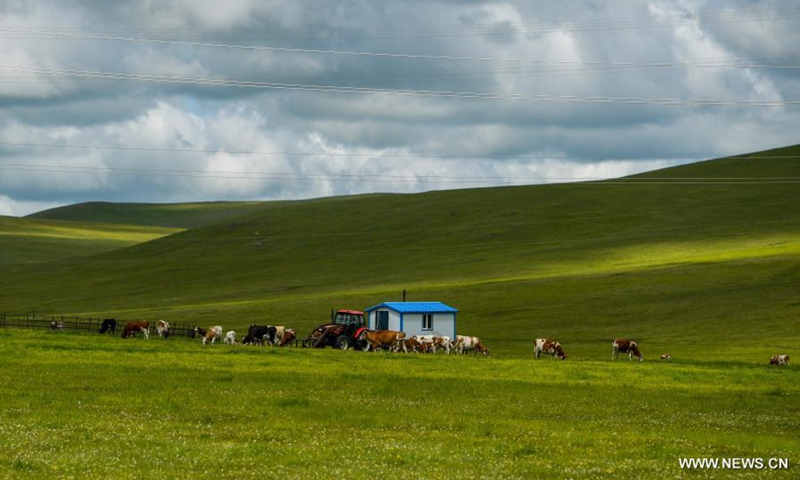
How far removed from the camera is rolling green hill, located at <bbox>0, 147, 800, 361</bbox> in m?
88.5

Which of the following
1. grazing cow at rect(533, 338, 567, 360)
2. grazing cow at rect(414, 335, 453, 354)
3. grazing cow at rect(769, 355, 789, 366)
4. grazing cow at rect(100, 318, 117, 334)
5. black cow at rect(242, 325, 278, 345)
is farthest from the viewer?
grazing cow at rect(100, 318, 117, 334)

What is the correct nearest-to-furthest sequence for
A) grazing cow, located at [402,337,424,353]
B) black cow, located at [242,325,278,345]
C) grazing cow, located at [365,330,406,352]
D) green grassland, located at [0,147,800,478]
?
1. green grassland, located at [0,147,800,478]
2. grazing cow, located at [365,330,406,352]
3. grazing cow, located at [402,337,424,353]
4. black cow, located at [242,325,278,345]

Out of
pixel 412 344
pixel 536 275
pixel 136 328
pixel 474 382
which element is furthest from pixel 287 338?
pixel 536 275

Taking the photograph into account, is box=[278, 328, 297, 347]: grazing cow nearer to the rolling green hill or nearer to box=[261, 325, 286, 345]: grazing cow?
box=[261, 325, 286, 345]: grazing cow

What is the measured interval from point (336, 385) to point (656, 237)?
398ft

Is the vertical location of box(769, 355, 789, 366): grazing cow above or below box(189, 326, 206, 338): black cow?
below

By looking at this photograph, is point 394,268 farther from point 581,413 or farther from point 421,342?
point 581,413

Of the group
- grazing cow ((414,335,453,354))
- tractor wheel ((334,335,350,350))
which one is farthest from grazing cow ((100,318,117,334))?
grazing cow ((414,335,453,354))

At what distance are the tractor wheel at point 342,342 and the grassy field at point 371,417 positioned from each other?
14.9m

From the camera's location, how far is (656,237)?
502 feet

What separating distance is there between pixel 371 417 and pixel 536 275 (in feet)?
333

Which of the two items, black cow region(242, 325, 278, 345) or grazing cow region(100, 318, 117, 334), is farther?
grazing cow region(100, 318, 117, 334)

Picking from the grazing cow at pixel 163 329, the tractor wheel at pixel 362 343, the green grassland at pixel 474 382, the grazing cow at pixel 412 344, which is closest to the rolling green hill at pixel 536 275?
the green grassland at pixel 474 382

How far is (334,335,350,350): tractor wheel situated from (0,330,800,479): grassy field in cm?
1485
